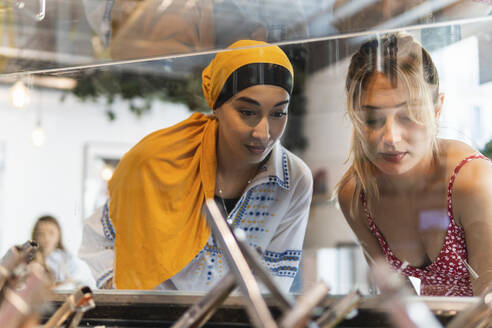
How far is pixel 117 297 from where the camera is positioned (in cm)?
57

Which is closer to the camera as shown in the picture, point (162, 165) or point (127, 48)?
point (127, 48)

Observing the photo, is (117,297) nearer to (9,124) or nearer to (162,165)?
(162,165)

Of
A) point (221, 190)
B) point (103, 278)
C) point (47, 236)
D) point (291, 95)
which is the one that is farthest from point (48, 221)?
point (291, 95)

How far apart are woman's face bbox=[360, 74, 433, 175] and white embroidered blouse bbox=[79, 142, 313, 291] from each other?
91 mm

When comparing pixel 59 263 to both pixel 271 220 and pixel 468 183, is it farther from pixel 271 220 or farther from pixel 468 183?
pixel 468 183

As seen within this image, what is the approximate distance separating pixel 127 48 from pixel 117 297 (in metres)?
0.28

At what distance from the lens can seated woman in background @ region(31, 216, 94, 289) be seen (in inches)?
27.0

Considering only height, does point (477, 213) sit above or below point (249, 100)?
below

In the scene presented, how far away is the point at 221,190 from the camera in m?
0.64

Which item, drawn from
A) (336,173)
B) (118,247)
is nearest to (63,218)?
(118,247)

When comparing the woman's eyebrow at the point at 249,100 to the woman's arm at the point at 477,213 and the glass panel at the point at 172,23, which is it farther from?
the woman's arm at the point at 477,213

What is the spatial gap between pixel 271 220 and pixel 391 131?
0.58ft

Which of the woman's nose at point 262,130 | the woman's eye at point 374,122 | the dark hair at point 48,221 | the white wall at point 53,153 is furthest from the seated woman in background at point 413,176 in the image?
the dark hair at point 48,221

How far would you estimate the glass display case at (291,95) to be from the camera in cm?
53
